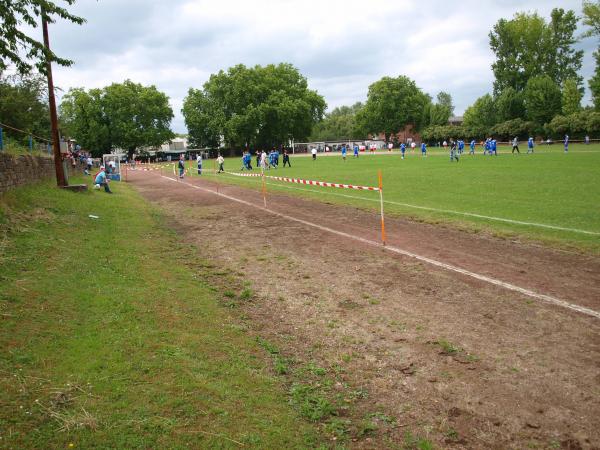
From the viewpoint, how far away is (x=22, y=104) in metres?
31.4

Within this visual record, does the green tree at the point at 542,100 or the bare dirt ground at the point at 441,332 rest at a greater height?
the green tree at the point at 542,100

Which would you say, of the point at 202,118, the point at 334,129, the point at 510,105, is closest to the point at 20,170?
the point at 510,105

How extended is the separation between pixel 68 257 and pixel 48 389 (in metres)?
5.15

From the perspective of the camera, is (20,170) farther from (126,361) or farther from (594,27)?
(594,27)

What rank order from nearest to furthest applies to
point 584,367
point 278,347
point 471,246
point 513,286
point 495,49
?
point 584,367 < point 278,347 < point 513,286 < point 471,246 < point 495,49

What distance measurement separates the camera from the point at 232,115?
90.5 m

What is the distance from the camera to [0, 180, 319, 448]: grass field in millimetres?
3666

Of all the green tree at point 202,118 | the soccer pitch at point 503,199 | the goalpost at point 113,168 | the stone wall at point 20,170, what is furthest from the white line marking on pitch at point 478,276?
the green tree at point 202,118

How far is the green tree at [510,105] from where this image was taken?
77.2 metres

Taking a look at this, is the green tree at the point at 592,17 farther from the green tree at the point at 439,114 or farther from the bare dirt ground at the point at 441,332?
the bare dirt ground at the point at 441,332

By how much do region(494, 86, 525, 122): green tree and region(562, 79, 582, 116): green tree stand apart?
779cm

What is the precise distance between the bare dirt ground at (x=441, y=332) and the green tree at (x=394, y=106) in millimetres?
102157

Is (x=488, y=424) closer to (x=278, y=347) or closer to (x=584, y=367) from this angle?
(x=584, y=367)

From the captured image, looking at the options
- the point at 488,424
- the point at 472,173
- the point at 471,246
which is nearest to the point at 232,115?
the point at 472,173
